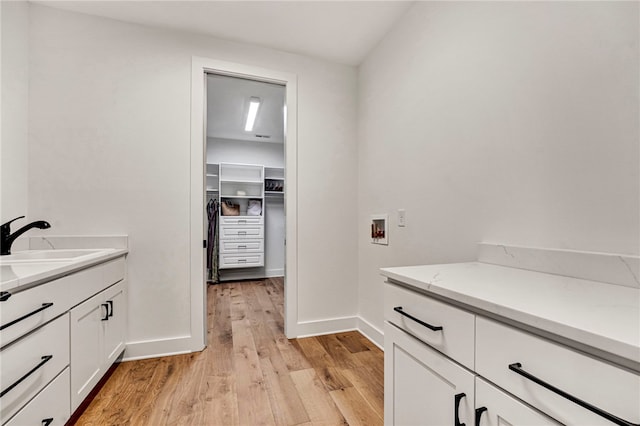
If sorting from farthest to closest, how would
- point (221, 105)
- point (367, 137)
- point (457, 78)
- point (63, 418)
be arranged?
point (221, 105) < point (367, 137) < point (457, 78) < point (63, 418)

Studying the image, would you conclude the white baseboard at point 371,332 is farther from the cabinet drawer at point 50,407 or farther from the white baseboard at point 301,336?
the cabinet drawer at point 50,407

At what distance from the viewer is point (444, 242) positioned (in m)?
1.66

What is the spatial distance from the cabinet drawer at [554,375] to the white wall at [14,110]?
2545 mm

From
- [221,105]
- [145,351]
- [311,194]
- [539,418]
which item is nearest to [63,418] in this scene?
[145,351]

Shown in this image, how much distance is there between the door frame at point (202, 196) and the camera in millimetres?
2211

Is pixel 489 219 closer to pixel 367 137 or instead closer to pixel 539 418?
pixel 539 418

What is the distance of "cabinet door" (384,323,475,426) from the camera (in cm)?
81

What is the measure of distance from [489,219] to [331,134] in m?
1.61

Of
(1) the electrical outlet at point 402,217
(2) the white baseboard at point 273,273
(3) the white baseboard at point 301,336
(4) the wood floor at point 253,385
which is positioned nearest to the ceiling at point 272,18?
(1) the electrical outlet at point 402,217

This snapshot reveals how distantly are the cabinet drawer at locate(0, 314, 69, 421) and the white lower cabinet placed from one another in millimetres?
102

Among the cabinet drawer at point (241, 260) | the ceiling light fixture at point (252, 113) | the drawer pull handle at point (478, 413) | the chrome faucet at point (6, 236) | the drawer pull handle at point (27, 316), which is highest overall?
the ceiling light fixture at point (252, 113)

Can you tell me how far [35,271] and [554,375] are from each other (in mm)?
1702

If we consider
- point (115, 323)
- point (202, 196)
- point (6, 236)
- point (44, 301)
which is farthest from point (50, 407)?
point (202, 196)

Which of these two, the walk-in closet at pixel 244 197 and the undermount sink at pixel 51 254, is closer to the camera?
the undermount sink at pixel 51 254
